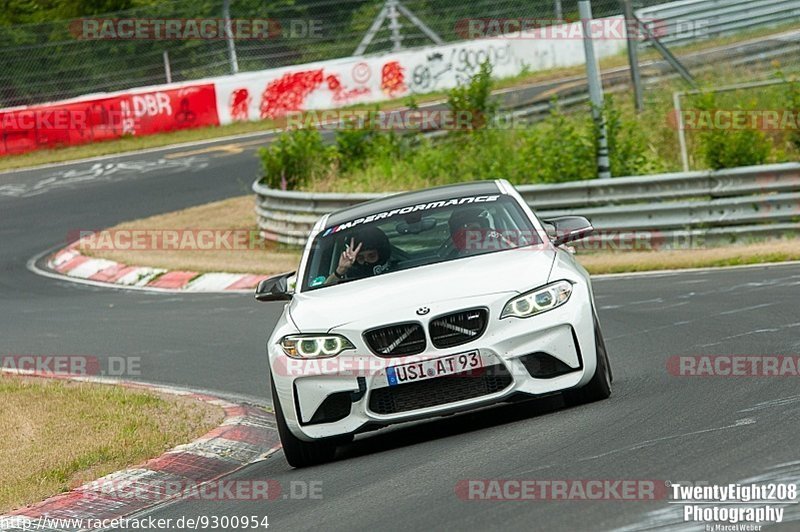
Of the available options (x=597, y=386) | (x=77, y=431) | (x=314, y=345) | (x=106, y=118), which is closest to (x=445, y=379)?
(x=314, y=345)

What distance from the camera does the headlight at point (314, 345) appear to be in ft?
25.9

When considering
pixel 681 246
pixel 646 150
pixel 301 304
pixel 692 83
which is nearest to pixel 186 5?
pixel 692 83

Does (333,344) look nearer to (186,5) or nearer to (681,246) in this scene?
(681,246)

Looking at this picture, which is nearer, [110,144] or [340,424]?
[340,424]

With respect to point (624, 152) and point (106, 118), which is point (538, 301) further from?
point (106, 118)

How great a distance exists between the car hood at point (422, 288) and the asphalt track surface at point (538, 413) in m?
0.79

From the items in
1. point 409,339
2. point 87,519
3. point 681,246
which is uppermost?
point 409,339

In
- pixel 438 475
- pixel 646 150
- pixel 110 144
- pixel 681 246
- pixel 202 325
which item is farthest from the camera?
pixel 110 144

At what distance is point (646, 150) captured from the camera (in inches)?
895

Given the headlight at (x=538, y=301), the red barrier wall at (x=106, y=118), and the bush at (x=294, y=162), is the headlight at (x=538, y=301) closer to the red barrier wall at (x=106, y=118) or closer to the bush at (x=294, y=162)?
the bush at (x=294, y=162)

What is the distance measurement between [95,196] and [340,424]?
2156cm

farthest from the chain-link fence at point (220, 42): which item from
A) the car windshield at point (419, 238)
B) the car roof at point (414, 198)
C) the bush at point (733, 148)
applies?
the car windshield at point (419, 238)

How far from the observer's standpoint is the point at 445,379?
780 cm

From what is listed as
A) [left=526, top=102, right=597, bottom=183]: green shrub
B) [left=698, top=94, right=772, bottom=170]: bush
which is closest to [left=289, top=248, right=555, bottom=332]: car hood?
[left=698, top=94, right=772, bottom=170]: bush
